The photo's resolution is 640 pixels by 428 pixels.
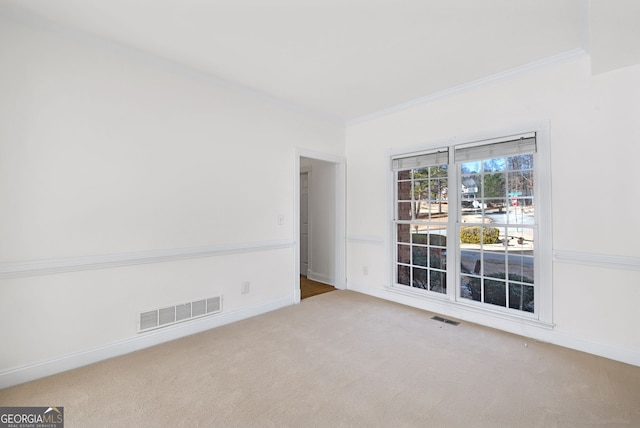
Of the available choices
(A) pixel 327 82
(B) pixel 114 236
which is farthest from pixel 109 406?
(A) pixel 327 82

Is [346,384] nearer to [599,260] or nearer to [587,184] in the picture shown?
[599,260]

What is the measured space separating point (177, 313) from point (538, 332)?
3.53m

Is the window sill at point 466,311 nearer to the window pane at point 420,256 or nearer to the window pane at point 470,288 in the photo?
the window pane at point 470,288

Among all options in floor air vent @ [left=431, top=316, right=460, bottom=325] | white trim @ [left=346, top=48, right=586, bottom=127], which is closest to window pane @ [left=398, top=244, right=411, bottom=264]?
floor air vent @ [left=431, top=316, right=460, bottom=325]

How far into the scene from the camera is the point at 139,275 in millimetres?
2756

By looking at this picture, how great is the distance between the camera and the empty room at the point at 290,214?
2.11 meters

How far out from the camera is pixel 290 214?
400 centimetres

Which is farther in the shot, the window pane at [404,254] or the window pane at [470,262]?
the window pane at [404,254]

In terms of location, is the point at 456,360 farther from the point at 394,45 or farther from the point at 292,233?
the point at 394,45

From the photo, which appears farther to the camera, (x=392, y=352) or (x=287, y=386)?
(x=392, y=352)

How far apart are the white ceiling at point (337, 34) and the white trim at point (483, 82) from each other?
0.07 m

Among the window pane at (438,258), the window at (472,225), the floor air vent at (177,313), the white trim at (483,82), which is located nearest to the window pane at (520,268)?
the window at (472,225)

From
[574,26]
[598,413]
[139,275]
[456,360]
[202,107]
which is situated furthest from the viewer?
[202,107]

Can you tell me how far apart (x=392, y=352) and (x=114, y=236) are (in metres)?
2.64
